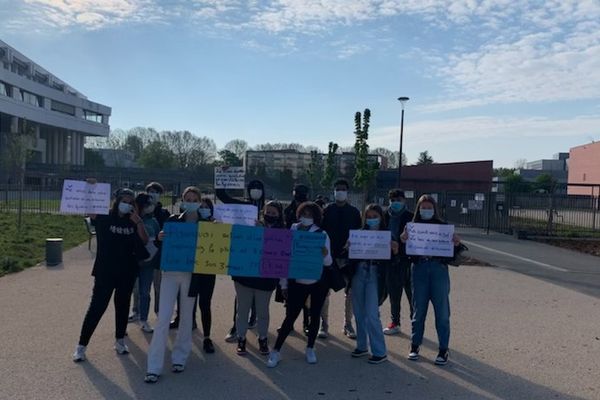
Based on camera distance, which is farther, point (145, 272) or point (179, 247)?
point (145, 272)

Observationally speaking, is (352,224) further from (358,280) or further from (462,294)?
(462,294)

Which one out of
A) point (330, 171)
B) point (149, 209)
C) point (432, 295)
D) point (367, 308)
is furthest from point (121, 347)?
point (330, 171)

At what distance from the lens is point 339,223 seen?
21.2ft

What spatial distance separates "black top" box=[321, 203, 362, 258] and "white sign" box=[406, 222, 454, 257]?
2.54 ft

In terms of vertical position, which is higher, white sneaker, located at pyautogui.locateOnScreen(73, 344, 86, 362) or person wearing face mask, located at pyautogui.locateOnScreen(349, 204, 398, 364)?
person wearing face mask, located at pyautogui.locateOnScreen(349, 204, 398, 364)

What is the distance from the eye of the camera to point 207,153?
339ft

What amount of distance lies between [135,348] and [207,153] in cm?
9909

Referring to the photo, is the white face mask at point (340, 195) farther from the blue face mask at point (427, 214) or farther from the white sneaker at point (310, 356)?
the white sneaker at point (310, 356)

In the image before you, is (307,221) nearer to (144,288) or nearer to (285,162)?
(144,288)

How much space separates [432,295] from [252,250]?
2.07 metres

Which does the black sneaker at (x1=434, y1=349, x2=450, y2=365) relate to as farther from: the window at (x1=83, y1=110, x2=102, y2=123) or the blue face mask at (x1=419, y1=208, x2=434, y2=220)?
the window at (x1=83, y1=110, x2=102, y2=123)

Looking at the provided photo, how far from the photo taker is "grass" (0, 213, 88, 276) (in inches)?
457

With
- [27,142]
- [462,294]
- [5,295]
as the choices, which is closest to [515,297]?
[462,294]

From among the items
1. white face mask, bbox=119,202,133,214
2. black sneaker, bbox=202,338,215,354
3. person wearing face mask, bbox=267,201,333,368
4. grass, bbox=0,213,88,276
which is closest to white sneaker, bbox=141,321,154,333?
black sneaker, bbox=202,338,215,354
